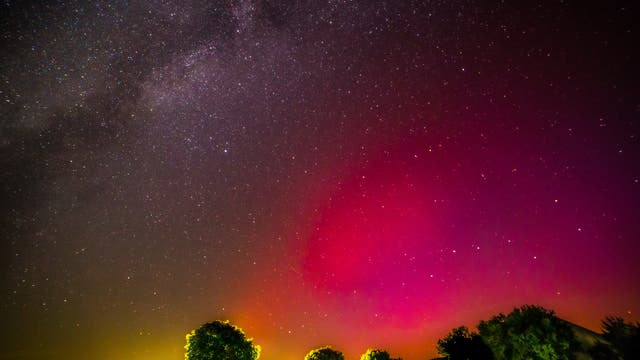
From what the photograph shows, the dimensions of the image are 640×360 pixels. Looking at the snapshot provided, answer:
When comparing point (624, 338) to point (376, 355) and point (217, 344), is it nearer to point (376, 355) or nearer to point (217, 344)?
point (376, 355)

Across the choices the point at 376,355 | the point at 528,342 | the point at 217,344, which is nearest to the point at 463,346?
the point at 528,342

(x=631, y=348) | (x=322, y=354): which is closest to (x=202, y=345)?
(x=322, y=354)

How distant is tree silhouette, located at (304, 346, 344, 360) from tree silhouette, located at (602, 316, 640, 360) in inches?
942

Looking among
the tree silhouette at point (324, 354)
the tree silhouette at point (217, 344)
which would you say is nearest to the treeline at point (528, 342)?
the tree silhouette at point (217, 344)

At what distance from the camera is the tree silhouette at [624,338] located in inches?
939

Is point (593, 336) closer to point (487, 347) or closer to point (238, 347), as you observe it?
point (487, 347)

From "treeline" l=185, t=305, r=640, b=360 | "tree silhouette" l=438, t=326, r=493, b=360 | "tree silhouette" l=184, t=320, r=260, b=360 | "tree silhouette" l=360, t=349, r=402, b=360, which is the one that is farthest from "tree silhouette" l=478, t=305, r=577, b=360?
"tree silhouette" l=184, t=320, r=260, b=360

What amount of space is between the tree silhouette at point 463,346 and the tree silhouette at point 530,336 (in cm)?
236

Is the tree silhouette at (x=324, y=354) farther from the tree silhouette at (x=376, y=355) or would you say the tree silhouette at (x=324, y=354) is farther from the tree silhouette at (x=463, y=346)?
the tree silhouette at (x=463, y=346)

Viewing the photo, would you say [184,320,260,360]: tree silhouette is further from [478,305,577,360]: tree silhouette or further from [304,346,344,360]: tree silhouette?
[478,305,577,360]: tree silhouette

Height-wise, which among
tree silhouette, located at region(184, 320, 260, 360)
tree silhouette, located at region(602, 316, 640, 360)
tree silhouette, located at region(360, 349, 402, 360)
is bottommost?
tree silhouette, located at region(602, 316, 640, 360)

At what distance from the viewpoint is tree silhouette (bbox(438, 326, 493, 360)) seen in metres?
26.0

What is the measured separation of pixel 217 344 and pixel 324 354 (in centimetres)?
1188

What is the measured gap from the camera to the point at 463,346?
2716 centimetres
